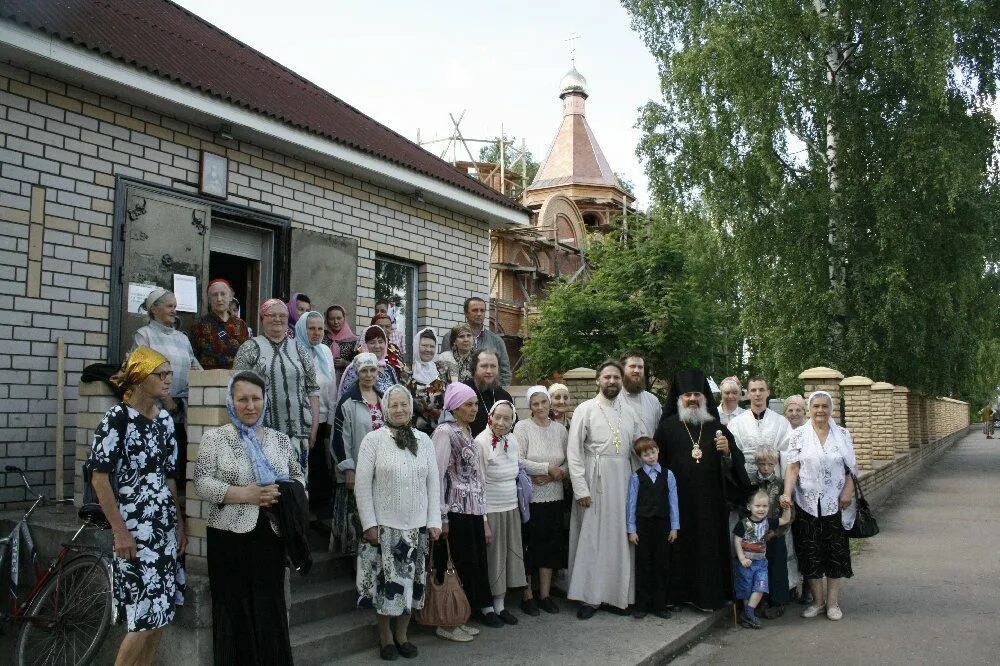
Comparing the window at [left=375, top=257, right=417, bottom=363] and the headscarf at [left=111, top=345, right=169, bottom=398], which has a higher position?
the window at [left=375, top=257, right=417, bottom=363]

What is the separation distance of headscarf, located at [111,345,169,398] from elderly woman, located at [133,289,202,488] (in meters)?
1.34

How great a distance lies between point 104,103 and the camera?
6.38 m

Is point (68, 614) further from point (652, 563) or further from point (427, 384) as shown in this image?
point (652, 563)

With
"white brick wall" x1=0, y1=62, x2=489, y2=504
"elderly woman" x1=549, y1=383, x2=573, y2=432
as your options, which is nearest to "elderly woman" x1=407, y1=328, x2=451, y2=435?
"elderly woman" x1=549, y1=383, x2=573, y2=432

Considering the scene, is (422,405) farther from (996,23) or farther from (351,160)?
(996,23)

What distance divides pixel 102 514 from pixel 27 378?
226cm

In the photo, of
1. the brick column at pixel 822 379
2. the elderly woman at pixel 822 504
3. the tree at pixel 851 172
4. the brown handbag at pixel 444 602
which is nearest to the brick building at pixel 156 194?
the brown handbag at pixel 444 602

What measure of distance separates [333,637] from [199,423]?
1.58 metres

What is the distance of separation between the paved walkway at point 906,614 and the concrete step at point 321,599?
232cm

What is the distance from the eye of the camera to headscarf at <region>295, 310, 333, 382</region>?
19.9 ft

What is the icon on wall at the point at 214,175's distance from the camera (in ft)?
23.3

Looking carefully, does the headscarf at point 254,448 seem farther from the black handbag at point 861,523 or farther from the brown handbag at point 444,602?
the black handbag at point 861,523

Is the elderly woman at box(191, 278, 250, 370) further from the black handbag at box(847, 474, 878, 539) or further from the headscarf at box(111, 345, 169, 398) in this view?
the black handbag at box(847, 474, 878, 539)

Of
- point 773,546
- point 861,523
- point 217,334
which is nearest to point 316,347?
point 217,334
